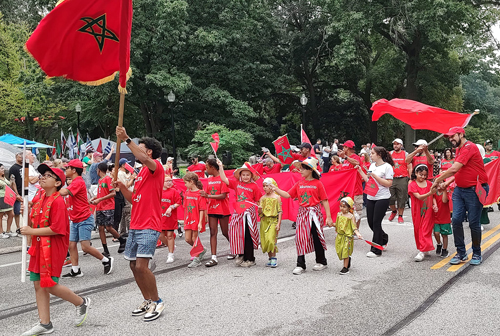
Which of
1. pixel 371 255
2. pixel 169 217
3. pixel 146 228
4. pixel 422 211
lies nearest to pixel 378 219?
pixel 371 255

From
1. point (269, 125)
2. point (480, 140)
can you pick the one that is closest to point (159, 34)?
point (269, 125)

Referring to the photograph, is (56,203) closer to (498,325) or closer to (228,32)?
(498,325)

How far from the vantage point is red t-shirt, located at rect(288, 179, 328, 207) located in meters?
7.57

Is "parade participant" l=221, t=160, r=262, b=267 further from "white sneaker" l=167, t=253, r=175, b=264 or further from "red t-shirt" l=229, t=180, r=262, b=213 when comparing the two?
"white sneaker" l=167, t=253, r=175, b=264


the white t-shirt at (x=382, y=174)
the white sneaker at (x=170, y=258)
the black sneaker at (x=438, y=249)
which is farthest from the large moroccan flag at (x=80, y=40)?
the black sneaker at (x=438, y=249)

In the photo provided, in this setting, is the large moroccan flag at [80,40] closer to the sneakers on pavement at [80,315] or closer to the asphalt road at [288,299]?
the sneakers on pavement at [80,315]

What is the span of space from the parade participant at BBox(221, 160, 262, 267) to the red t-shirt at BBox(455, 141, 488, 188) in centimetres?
317

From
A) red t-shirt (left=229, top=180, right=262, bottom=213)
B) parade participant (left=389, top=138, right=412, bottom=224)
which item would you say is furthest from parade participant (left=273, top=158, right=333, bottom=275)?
parade participant (left=389, top=138, right=412, bottom=224)

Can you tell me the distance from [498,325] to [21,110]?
32084 mm

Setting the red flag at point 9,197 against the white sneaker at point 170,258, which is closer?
the white sneaker at point 170,258

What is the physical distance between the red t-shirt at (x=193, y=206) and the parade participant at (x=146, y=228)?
284cm

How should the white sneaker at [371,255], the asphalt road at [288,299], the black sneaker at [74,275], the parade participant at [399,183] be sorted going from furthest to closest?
the parade participant at [399,183], the white sneaker at [371,255], the black sneaker at [74,275], the asphalt road at [288,299]

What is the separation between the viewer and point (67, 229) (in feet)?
16.9

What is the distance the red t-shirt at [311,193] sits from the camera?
7574 mm
